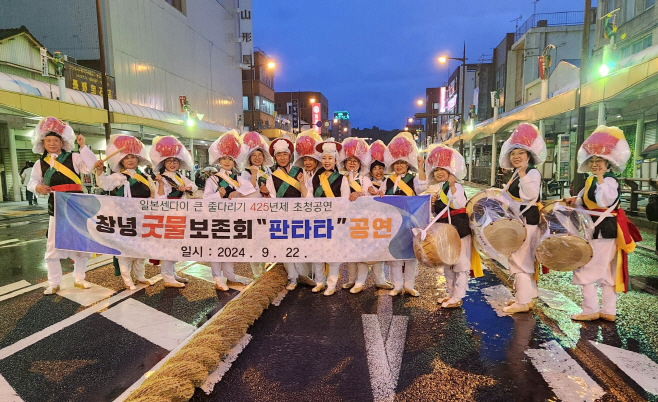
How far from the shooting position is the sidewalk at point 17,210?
13225 mm

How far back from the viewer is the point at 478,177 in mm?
27625

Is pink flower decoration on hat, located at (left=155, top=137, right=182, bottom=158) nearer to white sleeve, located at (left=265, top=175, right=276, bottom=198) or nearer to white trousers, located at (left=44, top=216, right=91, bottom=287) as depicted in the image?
white sleeve, located at (left=265, top=175, right=276, bottom=198)

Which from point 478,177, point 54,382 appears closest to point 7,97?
point 54,382

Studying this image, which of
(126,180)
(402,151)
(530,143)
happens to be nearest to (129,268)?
(126,180)

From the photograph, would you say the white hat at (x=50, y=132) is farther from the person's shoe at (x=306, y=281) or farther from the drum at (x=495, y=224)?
the drum at (x=495, y=224)

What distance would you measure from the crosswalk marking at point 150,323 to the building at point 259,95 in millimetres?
41301

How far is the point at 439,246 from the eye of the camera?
397cm

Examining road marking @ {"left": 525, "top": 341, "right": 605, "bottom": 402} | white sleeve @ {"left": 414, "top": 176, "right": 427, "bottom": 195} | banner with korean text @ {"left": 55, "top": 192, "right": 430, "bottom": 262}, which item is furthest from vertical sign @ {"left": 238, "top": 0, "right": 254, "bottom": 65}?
road marking @ {"left": 525, "top": 341, "right": 605, "bottom": 402}

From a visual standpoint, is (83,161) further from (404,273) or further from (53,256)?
(404,273)

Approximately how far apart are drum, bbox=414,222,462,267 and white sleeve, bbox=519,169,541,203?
84 centimetres

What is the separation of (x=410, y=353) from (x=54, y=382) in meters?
2.86

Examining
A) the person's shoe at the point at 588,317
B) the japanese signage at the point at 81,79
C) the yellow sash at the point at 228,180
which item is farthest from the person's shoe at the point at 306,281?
the japanese signage at the point at 81,79

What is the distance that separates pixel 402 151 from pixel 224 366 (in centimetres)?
305

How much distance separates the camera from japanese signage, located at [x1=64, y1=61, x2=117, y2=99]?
1673 centimetres
